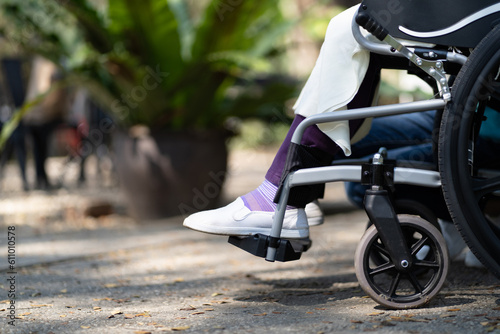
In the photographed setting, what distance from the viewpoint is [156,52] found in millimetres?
3846

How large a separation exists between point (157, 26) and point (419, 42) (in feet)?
7.73

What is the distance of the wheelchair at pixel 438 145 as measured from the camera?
1.56 m

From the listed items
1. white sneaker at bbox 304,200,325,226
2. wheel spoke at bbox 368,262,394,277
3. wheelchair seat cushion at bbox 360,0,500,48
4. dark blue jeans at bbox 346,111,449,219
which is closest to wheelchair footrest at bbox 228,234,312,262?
white sneaker at bbox 304,200,325,226

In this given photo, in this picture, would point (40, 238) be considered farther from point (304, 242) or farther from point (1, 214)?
point (304, 242)

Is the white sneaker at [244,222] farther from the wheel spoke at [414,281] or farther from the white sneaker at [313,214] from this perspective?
the wheel spoke at [414,281]

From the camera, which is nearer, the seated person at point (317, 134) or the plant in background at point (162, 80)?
the seated person at point (317, 134)

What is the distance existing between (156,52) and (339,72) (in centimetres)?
235

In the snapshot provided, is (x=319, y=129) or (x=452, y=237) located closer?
(x=319, y=129)

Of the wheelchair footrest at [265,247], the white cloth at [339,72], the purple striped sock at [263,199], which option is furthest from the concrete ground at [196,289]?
the white cloth at [339,72]

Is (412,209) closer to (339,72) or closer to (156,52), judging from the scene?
(339,72)

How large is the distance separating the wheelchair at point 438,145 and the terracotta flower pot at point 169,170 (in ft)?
6.70

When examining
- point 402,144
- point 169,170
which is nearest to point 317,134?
point 402,144

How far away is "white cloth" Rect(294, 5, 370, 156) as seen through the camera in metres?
1.68

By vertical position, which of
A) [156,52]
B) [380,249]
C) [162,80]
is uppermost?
[156,52]
